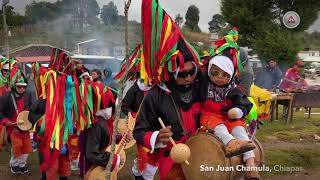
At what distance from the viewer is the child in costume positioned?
316 centimetres

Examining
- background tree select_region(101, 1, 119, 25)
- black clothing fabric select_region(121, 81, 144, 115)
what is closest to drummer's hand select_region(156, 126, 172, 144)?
black clothing fabric select_region(121, 81, 144, 115)

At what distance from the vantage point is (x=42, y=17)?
3903cm

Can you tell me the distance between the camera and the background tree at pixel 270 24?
2100 centimetres

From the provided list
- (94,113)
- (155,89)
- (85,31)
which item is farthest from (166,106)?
(85,31)

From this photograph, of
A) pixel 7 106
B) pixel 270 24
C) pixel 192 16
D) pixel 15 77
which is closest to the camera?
pixel 7 106

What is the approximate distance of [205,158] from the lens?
297cm

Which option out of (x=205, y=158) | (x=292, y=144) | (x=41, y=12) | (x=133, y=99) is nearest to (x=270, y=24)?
(x=292, y=144)

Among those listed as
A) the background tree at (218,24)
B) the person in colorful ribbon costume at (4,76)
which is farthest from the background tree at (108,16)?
the person in colorful ribbon costume at (4,76)

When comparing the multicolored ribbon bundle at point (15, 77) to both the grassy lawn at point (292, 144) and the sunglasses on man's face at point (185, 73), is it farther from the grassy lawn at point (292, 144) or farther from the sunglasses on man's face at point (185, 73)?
the sunglasses on man's face at point (185, 73)

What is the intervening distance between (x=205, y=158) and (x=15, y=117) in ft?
14.9

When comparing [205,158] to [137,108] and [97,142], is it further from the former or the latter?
[137,108]

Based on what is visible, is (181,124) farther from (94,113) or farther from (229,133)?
(94,113)

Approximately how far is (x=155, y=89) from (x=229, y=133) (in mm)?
693

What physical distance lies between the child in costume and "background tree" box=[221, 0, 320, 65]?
18.3 metres
